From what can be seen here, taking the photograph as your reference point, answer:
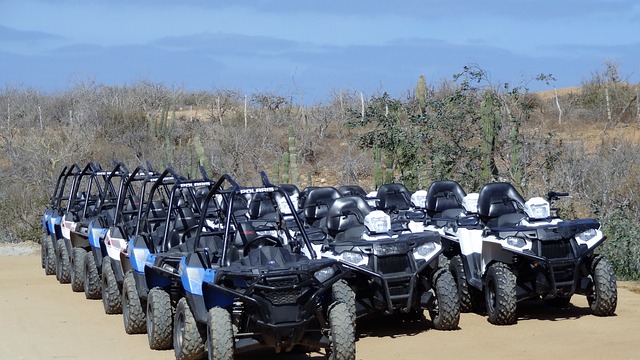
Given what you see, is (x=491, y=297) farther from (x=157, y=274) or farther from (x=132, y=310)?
(x=132, y=310)

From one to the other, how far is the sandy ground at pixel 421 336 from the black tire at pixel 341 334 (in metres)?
1.37

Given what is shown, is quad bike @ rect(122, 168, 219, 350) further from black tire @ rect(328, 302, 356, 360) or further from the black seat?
the black seat

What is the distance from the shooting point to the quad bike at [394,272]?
1209 cm

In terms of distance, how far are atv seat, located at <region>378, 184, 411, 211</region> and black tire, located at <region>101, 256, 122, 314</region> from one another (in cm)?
461

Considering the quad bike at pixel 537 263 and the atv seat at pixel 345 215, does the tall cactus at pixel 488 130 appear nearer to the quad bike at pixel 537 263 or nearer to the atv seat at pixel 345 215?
the quad bike at pixel 537 263

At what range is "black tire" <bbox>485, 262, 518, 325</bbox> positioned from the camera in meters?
12.8

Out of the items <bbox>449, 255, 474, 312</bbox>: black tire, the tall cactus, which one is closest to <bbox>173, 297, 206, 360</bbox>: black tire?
<bbox>449, 255, 474, 312</bbox>: black tire

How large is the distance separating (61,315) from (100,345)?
2863mm

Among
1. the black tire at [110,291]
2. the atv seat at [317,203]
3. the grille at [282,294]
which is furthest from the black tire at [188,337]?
the atv seat at [317,203]

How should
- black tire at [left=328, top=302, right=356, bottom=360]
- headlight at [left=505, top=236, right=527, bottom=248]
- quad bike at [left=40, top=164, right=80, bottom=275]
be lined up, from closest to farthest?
A: black tire at [left=328, top=302, right=356, bottom=360] < headlight at [left=505, top=236, right=527, bottom=248] < quad bike at [left=40, top=164, right=80, bottom=275]

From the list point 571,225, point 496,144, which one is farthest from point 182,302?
point 496,144

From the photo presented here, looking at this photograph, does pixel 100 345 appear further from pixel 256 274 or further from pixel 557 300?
pixel 557 300

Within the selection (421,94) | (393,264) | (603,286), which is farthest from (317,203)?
(421,94)

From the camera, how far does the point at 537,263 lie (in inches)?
506
